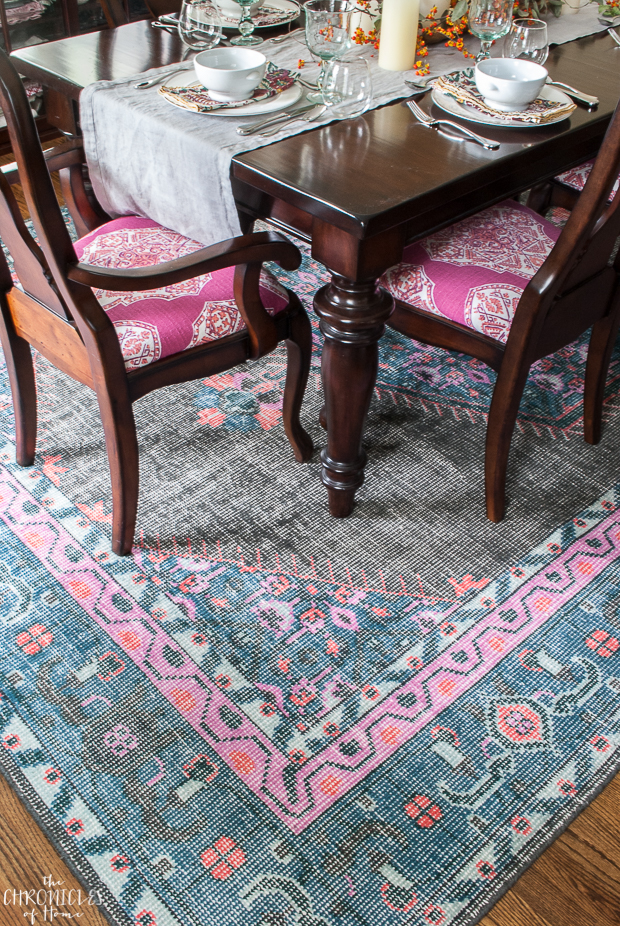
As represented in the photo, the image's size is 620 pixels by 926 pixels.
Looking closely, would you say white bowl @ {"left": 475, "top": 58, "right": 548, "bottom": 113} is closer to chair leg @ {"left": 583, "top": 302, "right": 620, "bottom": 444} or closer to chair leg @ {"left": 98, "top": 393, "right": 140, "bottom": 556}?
chair leg @ {"left": 583, "top": 302, "right": 620, "bottom": 444}

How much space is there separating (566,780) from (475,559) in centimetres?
50

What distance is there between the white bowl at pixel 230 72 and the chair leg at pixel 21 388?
63 centimetres

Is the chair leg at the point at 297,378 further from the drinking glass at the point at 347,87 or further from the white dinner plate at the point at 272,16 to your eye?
the white dinner plate at the point at 272,16

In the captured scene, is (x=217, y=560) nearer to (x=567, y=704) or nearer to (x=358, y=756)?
(x=358, y=756)

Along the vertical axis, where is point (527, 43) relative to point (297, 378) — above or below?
above

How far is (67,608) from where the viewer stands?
1513mm

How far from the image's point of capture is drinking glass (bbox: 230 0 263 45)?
188 centimetres

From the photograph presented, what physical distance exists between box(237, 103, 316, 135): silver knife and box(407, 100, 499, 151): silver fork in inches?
8.1

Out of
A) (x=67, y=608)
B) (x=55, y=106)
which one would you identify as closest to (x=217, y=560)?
(x=67, y=608)

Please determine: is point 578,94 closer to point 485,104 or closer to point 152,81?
point 485,104

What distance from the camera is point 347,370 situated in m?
1.47

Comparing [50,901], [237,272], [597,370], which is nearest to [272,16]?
[237,272]

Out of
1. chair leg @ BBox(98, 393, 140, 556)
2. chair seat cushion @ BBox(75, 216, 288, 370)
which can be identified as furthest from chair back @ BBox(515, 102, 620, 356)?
chair leg @ BBox(98, 393, 140, 556)

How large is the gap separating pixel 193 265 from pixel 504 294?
2.05 ft
